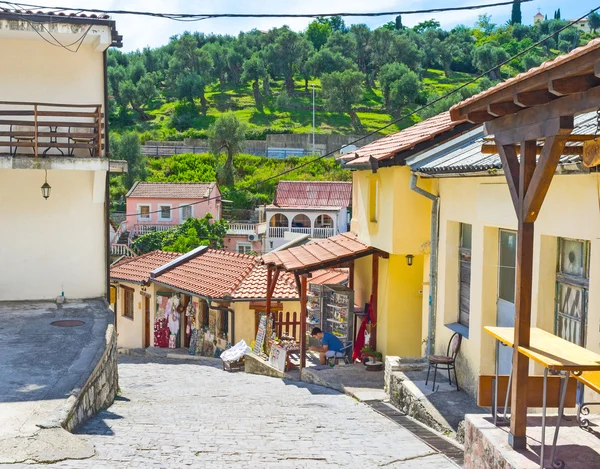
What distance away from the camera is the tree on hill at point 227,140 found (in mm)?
64125

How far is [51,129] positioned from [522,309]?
36.6 ft

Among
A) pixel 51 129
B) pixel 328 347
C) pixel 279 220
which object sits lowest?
pixel 328 347

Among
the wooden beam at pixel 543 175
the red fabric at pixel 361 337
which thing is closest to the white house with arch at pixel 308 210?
the red fabric at pixel 361 337

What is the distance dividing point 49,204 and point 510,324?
930 cm

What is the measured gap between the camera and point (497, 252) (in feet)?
33.2

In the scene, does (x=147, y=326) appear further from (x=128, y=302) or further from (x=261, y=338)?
(x=261, y=338)

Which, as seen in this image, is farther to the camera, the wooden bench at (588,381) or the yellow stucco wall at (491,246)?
the yellow stucco wall at (491,246)

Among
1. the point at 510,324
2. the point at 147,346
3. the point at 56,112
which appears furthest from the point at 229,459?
the point at 147,346

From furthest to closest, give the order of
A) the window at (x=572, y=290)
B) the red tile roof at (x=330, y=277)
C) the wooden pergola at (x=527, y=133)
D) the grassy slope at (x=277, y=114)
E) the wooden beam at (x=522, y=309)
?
the grassy slope at (x=277, y=114) → the red tile roof at (x=330, y=277) → the window at (x=572, y=290) → the wooden beam at (x=522, y=309) → the wooden pergola at (x=527, y=133)

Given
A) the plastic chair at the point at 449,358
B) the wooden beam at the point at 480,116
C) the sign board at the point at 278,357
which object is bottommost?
the sign board at the point at 278,357

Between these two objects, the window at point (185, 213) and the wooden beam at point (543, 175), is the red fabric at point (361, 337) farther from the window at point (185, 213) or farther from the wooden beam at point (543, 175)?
the window at point (185, 213)

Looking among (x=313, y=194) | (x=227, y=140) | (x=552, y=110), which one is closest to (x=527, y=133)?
(x=552, y=110)

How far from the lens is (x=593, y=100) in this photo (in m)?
4.48

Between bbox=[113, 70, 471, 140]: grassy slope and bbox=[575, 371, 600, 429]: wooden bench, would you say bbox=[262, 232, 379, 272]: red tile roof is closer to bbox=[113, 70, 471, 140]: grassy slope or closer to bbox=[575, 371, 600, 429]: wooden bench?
bbox=[575, 371, 600, 429]: wooden bench
